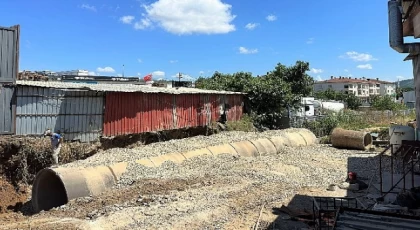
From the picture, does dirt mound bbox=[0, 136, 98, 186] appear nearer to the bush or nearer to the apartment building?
the bush

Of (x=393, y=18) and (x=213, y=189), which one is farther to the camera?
(x=213, y=189)

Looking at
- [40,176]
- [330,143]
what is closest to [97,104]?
[40,176]

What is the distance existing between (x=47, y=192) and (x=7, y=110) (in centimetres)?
375

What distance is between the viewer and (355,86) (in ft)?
314

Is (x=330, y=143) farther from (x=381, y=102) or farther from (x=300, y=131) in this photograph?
(x=381, y=102)

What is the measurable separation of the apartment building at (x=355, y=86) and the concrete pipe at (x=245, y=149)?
7857cm

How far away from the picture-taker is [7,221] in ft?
32.1

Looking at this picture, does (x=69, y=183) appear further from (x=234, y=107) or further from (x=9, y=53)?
(x=234, y=107)

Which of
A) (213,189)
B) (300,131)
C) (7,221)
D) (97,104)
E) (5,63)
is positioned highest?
(5,63)

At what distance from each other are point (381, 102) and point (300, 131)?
2726cm

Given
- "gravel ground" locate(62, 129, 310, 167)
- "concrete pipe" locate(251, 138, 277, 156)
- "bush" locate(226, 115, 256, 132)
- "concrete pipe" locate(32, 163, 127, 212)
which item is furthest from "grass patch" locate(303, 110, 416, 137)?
"concrete pipe" locate(32, 163, 127, 212)

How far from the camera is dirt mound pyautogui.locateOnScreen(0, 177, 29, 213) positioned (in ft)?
37.4

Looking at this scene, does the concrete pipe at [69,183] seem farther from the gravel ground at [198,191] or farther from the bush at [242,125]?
the bush at [242,125]

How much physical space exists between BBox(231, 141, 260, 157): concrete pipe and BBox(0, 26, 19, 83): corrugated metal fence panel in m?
9.76
